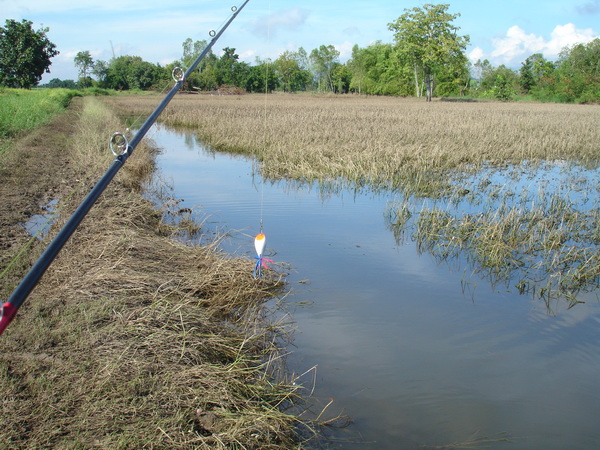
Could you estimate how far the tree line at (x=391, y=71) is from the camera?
183 ft

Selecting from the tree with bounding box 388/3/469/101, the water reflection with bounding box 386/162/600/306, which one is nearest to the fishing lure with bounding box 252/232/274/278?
the water reflection with bounding box 386/162/600/306

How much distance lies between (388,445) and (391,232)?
16.2ft

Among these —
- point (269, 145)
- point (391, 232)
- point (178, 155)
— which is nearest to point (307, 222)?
point (391, 232)

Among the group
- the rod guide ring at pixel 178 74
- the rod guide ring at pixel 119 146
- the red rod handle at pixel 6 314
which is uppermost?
the rod guide ring at pixel 178 74

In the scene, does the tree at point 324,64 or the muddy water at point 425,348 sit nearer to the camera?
the muddy water at point 425,348

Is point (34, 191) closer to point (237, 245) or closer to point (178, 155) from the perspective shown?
point (237, 245)

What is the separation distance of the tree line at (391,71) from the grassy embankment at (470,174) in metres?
18.3

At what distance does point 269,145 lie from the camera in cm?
1500

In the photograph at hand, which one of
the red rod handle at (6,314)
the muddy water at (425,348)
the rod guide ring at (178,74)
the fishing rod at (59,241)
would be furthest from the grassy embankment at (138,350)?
the rod guide ring at (178,74)

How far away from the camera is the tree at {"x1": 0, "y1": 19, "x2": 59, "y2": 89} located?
2000 inches

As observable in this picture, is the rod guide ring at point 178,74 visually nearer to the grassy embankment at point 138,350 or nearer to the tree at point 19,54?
the grassy embankment at point 138,350

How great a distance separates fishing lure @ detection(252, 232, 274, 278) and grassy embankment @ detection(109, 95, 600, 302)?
9.10ft

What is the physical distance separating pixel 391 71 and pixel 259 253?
77.2 m

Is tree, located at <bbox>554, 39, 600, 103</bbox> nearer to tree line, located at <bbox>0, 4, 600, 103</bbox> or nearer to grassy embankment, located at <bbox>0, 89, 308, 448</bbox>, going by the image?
tree line, located at <bbox>0, 4, 600, 103</bbox>
